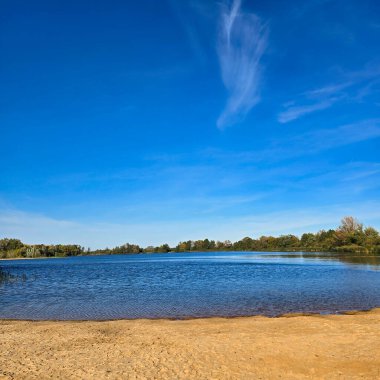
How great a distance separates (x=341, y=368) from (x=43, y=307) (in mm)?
22816

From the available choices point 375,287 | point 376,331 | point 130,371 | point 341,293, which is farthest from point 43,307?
point 375,287

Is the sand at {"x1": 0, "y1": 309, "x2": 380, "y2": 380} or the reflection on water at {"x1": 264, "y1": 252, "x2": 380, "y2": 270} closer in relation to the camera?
the sand at {"x1": 0, "y1": 309, "x2": 380, "y2": 380}

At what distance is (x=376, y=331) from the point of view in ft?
52.4

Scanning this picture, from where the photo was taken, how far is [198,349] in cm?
1395

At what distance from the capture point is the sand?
37.1ft

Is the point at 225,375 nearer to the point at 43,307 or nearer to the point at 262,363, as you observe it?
the point at 262,363

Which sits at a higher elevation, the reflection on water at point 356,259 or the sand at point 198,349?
the reflection on water at point 356,259

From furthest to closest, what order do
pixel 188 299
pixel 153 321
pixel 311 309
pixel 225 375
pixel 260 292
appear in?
pixel 260 292, pixel 188 299, pixel 311 309, pixel 153 321, pixel 225 375

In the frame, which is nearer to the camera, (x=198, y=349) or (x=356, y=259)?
(x=198, y=349)

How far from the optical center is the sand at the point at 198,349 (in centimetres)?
1132

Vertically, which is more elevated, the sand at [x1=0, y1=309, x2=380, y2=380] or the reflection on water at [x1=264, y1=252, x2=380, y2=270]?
the reflection on water at [x1=264, y1=252, x2=380, y2=270]

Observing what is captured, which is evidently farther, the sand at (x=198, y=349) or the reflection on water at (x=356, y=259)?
the reflection on water at (x=356, y=259)

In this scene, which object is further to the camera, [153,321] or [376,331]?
[153,321]

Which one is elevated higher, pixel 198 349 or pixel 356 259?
pixel 356 259
